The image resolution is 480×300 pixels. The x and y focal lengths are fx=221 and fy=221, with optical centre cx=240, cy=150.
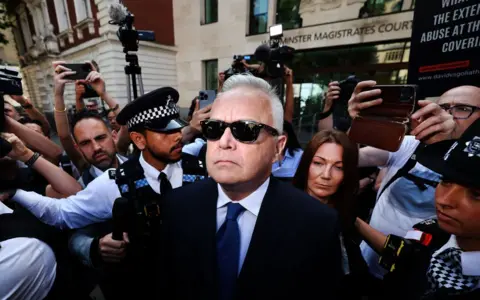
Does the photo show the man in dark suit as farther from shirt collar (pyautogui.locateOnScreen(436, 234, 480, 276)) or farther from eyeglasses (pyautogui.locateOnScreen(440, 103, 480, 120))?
eyeglasses (pyautogui.locateOnScreen(440, 103, 480, 120))

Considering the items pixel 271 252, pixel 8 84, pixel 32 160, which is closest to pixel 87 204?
pixel 32 160

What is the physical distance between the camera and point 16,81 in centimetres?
153

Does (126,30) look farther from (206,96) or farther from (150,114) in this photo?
(150,114)

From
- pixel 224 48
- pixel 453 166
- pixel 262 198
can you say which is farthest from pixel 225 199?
pixel 224 48

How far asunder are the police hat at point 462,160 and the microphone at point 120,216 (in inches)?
65.9

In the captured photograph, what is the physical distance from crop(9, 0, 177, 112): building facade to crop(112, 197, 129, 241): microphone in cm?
1288

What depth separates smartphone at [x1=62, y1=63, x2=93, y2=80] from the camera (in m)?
2.57

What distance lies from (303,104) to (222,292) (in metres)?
10.8

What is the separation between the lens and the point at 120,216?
4.34 ft

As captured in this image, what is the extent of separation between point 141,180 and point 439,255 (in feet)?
6.54

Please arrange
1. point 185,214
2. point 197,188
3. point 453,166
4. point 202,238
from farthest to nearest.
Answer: point 197,188, point 185,214, point 202,238, point 453,166

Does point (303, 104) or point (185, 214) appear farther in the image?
point (303, 104)

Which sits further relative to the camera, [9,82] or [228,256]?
[9,82]

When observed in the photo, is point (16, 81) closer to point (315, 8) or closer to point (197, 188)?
point (197, 188)
